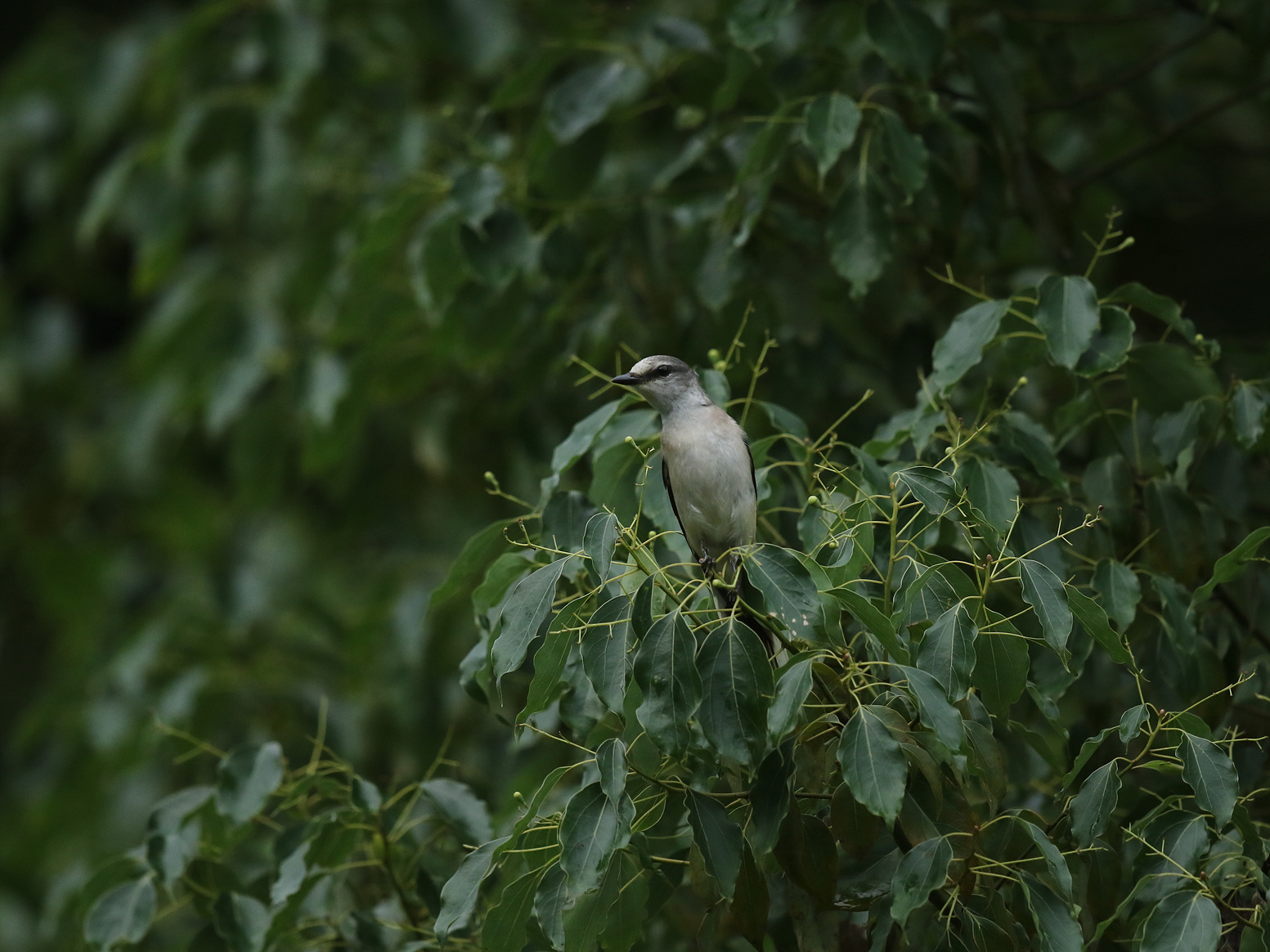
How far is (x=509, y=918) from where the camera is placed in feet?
7.21

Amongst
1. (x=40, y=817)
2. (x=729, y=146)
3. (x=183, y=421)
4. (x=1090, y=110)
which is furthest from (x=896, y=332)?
(x=40, y=817)

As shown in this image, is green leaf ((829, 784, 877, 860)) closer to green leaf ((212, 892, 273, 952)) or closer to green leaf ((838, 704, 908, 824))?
green leaf ((838, 704, 908, 824))

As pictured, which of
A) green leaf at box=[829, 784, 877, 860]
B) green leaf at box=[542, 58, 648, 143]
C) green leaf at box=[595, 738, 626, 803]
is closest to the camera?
green leaf at box=[595, 738, 626, 803]

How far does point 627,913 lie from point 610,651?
1.66 feet

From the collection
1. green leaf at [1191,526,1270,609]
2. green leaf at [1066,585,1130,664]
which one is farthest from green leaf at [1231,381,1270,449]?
green leaf at [1066,585,1130,664]

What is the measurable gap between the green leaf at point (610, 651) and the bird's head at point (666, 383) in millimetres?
1136

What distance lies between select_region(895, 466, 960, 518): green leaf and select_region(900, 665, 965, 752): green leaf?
33 centimetres

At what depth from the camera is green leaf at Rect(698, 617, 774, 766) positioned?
6.36 ft

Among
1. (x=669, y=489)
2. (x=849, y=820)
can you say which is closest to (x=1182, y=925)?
(x=849, y=820)

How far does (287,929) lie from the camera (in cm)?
267

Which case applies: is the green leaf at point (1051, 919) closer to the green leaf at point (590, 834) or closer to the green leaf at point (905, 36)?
the green leaf at point (590, 834)

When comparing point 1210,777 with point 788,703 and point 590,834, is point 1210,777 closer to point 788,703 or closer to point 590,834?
point 788,703

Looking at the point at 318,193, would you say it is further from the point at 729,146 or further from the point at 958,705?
the point at 958,705

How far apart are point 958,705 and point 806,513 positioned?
0.52 meters
